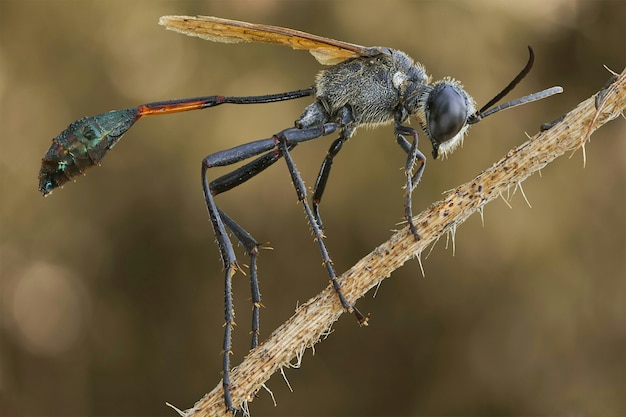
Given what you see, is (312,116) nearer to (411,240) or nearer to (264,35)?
(264,35)

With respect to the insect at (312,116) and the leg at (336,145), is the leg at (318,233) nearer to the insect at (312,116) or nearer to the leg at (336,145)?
the insect at (312,116)

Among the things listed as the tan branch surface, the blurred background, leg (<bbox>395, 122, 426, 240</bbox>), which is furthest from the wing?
the blurred background

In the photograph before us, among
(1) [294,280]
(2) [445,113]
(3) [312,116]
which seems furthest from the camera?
(1) [294,280]

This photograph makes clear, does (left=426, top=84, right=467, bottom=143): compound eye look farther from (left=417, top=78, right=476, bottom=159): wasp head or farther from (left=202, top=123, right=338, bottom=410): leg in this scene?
(left=202, top=123, right=338, bottom=410): leg

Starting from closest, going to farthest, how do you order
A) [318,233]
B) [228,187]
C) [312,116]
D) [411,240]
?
1. [411,240]
2. [318,233]
3. [228,187]
4. [312,116]

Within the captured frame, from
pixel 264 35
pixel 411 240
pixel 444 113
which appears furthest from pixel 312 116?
pixel 411 240

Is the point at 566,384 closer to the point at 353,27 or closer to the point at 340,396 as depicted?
the point at 340,396
